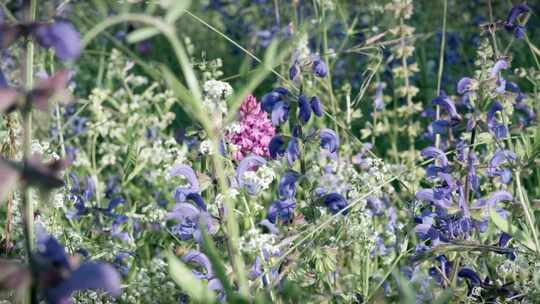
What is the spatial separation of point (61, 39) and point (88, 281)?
305 mm

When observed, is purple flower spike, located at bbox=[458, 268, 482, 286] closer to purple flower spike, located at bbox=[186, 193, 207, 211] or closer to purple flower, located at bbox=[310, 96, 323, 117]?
purple flower, located at bbox=[310, 96, 323, 117]

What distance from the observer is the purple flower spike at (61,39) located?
101 cm

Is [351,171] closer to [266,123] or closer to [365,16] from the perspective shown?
[266,123]

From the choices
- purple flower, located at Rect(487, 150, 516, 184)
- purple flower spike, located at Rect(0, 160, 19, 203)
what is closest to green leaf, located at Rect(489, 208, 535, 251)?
purple flower, located at Rect(487, 150, 516, 184)

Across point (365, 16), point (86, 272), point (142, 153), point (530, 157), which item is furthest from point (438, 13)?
point (86, 272)

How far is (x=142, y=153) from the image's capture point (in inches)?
111

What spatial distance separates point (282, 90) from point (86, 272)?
103cm

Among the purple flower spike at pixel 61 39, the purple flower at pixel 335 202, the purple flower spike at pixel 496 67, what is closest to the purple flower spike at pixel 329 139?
the purple flower at pixel 335 202

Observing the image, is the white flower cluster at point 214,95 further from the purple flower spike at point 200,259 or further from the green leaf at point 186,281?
the green leaf at point 186,281

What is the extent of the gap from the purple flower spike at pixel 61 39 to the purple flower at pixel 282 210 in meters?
0.91

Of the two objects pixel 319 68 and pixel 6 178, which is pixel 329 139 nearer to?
pixel 319 68

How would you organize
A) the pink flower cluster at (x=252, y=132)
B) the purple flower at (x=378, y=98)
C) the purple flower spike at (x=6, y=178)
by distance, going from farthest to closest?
the purple flower at (x=378, y=98) → the pink flower cluster at (x=252, y=132) → the purple flower spike at (x=6, y=178)

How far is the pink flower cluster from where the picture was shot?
2.07 m

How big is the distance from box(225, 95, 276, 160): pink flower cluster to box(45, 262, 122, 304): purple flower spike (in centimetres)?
104
